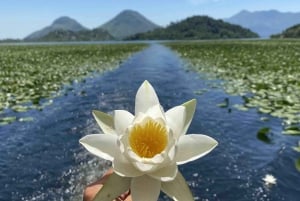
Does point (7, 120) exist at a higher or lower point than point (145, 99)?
lower

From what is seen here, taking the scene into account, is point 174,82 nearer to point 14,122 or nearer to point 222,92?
point 222,92

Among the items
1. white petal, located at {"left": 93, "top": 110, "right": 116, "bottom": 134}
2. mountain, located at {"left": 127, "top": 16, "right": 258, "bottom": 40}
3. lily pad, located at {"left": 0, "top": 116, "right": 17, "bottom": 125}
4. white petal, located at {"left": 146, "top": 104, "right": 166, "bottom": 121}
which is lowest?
mountain, located at {"left": 127, "top": 16, "right": 258, "bottom": 40}

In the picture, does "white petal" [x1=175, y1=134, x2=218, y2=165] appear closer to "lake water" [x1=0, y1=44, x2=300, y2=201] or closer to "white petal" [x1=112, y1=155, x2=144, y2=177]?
"white petal" [x1=112, y1=155, x2=144, y2=177]

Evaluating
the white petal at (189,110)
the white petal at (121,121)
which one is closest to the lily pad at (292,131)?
the white petal at (189,110)


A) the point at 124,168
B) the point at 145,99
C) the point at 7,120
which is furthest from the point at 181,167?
the point at 124,168

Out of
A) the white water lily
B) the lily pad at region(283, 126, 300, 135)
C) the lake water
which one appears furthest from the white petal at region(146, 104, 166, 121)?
the lily pad at region(283, 126, 300, 135)

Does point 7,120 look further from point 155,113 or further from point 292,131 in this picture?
point 155,113
